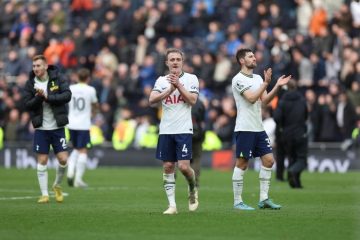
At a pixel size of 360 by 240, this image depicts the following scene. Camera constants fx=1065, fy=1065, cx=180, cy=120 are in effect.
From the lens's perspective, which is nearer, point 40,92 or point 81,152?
point 40,92

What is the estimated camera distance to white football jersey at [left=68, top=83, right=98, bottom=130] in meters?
24.2

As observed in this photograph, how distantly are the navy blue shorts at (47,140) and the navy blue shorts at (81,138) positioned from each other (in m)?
5.41

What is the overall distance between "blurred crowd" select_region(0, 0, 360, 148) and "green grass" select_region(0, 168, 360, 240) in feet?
27.6

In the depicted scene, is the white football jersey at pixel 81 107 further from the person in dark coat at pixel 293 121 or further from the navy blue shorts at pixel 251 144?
the navy blue shorts at pixel 251 144

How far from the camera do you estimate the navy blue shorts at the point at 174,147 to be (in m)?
15.8

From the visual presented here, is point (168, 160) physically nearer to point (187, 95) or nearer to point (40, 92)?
point (187, 95)

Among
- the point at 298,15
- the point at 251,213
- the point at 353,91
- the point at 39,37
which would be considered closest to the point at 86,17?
the point at 39,37

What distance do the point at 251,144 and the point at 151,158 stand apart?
18.0m

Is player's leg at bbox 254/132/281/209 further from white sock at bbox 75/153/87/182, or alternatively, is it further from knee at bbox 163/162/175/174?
white sock at bbox 75/153/87/182

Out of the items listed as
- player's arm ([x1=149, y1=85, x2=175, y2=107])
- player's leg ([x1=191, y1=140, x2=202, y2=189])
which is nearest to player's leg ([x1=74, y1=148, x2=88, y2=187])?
player's leg ([x1=191, y1=140, x2=202, y2=189])

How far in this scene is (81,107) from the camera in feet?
79.7

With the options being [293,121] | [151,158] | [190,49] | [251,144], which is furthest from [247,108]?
[190,49]

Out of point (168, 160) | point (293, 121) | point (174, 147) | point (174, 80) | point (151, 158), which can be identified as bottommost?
point (151, 158)

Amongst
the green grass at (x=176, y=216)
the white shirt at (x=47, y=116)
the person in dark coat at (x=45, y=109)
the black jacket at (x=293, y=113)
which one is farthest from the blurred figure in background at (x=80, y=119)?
the white shirt at (x=47, y=116)
